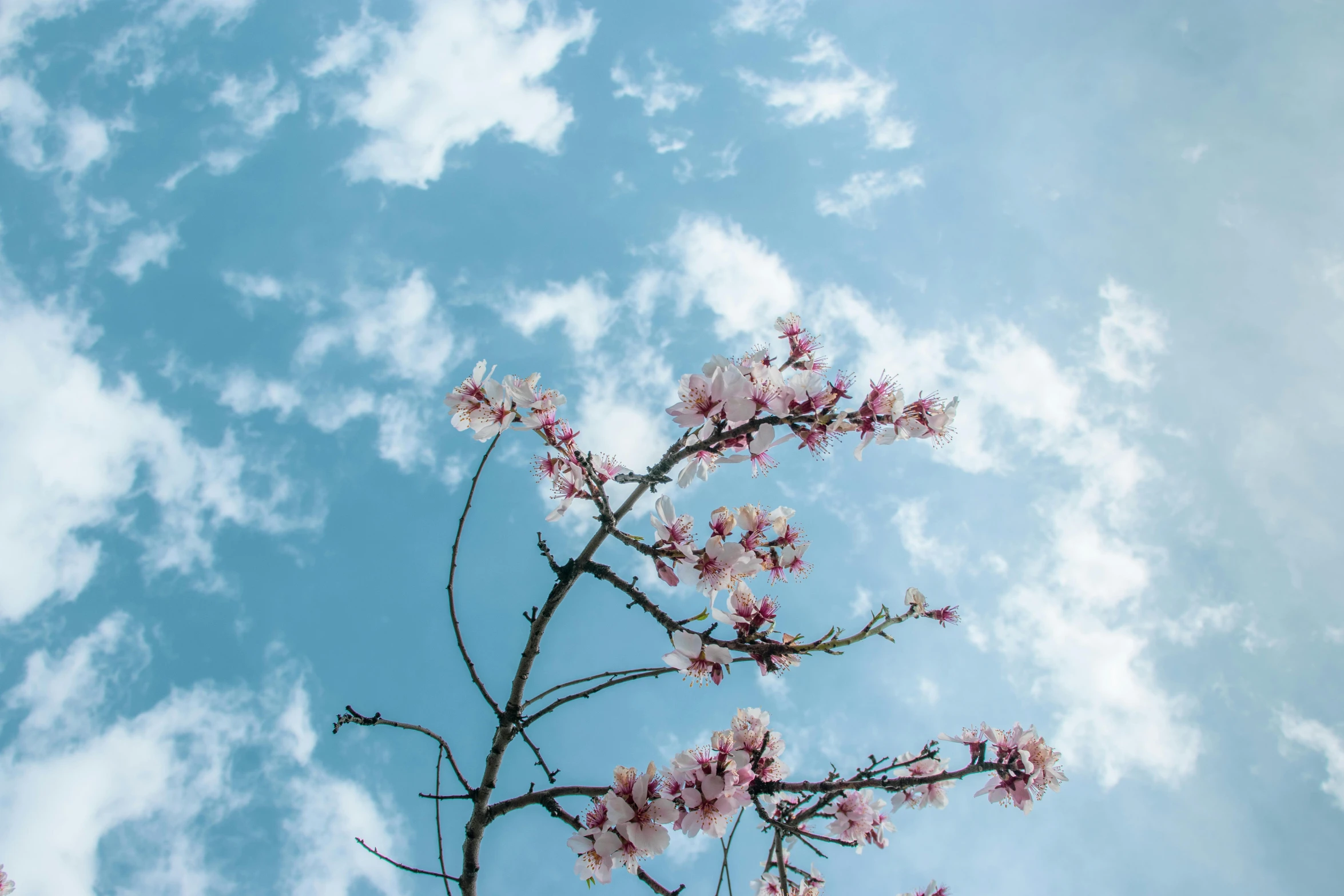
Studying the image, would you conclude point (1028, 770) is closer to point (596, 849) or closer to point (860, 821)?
point (860, 821)

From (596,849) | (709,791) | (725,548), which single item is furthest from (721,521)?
(596,849)

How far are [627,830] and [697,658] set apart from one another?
83 centimetres

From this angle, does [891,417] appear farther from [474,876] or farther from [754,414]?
[474,876]

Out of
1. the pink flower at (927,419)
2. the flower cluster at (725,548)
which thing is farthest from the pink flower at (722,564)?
the pink flower at (927,419)

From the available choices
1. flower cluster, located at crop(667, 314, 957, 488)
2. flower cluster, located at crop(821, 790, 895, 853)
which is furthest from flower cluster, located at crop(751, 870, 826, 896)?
flower cluster, located at crop(667, 314, 957, 488)

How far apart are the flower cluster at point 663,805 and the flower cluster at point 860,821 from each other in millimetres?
→ 1123

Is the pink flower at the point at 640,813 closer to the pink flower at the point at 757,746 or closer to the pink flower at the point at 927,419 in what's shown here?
the pink flower at the point at 757,746

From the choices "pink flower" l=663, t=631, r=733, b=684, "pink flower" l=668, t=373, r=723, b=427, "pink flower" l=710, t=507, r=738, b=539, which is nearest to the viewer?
"pink flower" l=663, t=631, r=733, b=684

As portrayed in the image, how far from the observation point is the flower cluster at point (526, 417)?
130 inches

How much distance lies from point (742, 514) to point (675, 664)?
94 cm

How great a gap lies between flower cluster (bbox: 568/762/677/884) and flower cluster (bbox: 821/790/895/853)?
4.59ft

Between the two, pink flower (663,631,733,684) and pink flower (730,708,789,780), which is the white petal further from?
pink flower (730,708,789,780)

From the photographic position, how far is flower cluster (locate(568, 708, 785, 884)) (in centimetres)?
286

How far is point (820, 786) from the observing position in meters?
2.92
